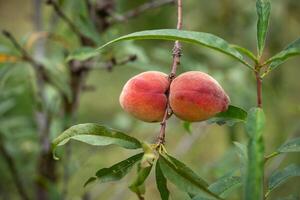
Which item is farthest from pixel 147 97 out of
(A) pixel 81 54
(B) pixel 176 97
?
(A) pixel 81 54

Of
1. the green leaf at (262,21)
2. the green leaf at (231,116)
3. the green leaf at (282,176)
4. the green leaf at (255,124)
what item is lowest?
the green leaf at (282,176)

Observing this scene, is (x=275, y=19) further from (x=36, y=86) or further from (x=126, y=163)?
(x=126, y=163)

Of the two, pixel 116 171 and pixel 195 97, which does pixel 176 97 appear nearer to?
pixel 195 97

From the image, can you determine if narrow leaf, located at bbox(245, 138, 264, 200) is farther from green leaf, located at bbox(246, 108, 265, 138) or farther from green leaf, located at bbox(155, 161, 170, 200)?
green leaf, located at bbox(155, 161, 170, 200)

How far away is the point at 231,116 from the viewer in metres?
0.75

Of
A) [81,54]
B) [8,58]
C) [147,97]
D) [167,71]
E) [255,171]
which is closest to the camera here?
[255,171]

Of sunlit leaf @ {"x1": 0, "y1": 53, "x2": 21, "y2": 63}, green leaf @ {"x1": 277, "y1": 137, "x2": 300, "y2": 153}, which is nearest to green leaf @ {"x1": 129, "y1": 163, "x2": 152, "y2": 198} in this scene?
green leaf @ {"x1": 277, "y1": 137, "x2": 300, "y2": 153}

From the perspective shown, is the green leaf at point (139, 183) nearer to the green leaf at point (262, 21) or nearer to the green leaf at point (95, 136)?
the green leaf at point (95, 136)

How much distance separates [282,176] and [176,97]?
215 millimetres

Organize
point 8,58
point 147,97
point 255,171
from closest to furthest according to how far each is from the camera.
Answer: point 255,171, point 147,97, point 8,58

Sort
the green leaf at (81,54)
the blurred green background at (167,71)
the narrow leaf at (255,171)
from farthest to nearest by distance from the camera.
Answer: the blurred green background at (167,71), the green leaf at (81,54), the narrow leaf at (255,171)

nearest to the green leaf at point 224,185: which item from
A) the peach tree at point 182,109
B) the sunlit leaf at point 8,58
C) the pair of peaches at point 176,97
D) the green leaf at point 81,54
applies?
the peach tree at point 182,109

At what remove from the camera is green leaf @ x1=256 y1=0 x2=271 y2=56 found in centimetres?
70

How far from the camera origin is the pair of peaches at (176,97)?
685mm
